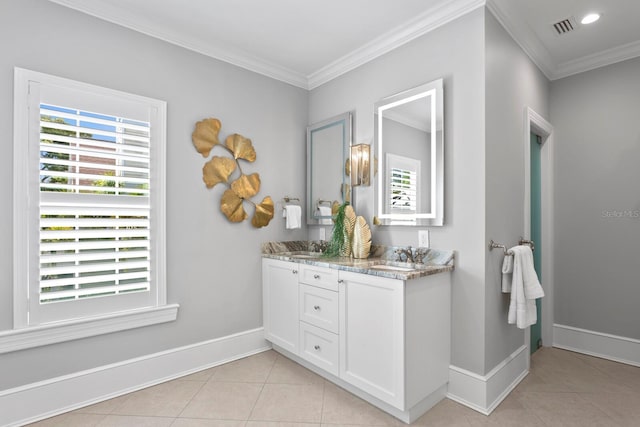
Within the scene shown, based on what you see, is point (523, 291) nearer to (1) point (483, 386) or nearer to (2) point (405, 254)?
(1) point (483, 386)

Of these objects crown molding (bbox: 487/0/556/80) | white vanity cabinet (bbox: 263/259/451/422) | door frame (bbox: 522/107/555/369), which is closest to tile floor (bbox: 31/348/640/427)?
white vanity cabinet (bbox: 263/259/451/422)

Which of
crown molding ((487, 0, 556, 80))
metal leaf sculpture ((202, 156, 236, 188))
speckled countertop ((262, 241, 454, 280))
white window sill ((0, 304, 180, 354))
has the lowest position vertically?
white window sill ((0, 304, 180, 354))

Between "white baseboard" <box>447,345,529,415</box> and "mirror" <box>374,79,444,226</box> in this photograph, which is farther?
"mirror" <box>374,79,444,226</box>

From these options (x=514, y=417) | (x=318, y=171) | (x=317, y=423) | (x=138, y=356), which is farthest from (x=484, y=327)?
(x=138, y=356)

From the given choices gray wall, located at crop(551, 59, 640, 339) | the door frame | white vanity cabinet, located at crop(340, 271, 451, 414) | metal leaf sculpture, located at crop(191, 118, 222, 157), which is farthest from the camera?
the door frame

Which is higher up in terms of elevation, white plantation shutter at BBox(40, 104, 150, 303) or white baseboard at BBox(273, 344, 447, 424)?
white plantation shutter at BBox(40, 104, 150, 303)

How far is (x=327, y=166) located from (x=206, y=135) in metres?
1.13

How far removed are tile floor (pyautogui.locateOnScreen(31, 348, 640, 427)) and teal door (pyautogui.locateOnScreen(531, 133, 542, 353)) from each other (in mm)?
445

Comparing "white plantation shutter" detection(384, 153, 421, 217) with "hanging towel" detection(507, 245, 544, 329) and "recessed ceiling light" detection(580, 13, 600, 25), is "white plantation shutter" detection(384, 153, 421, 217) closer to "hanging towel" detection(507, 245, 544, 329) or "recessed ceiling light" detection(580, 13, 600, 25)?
"hanging towel" detection(507, 245, 544, 329)

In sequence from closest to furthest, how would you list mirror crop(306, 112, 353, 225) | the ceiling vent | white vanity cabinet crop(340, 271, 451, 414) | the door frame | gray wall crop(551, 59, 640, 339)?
white vanity cabinet crop(340, 271, 451, 414), the ceiling vent, gray wall crop(551, 59, 640, 339), mirror crop(306, 112, 353, 225), the door frame

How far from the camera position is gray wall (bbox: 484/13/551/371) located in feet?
7.19

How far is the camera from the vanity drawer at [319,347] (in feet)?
7.72

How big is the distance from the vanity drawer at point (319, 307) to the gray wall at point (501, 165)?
1.00m

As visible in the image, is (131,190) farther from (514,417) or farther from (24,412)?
(514,417)
